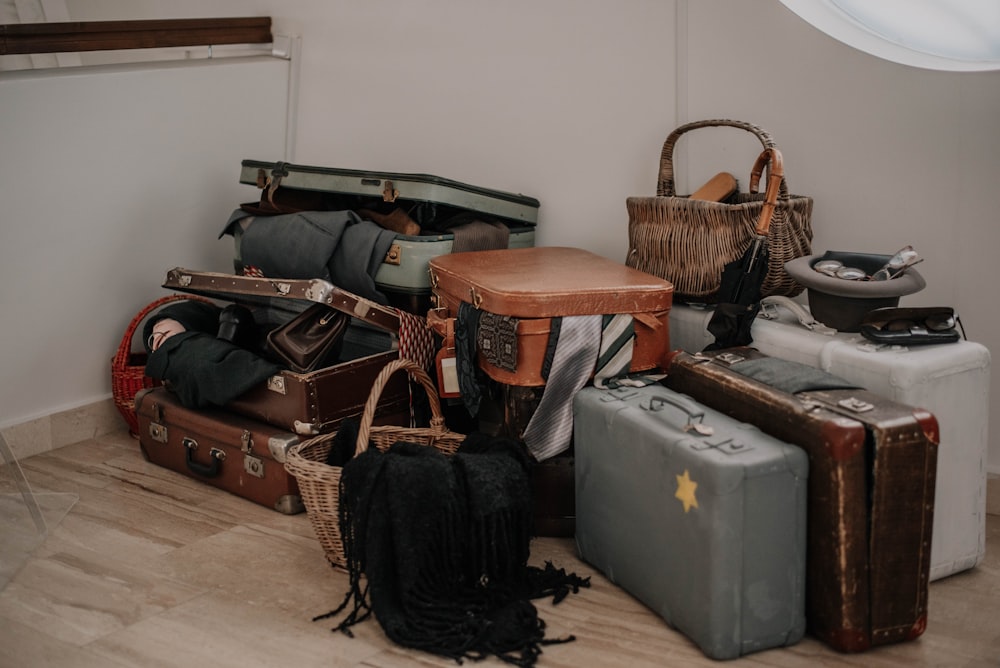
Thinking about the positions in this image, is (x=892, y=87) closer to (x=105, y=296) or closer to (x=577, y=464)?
(x=577, y=464)

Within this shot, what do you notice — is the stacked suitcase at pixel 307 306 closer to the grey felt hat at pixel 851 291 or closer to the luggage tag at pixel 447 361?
the luggage tag at pixel 447 361

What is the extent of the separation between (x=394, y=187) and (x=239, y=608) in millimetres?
1219

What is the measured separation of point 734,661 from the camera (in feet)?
5.91

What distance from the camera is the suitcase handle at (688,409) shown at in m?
1.84

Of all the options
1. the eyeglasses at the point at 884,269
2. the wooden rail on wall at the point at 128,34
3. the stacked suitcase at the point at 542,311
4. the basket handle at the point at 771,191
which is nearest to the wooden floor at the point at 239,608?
the stacked suitcase at the point at 542,311

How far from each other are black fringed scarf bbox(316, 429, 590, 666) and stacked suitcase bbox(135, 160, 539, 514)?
1.69 ft

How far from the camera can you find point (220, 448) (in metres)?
2.62

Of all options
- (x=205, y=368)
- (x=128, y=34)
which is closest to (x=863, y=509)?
(x=205, y=368)

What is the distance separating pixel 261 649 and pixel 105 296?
1.57 meters

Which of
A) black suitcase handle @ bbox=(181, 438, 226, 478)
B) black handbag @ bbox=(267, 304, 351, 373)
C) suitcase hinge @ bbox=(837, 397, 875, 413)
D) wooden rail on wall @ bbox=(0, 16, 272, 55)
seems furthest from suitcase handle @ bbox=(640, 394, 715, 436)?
wooden rail on wall @ bbox=(0, 16, 272, 55)

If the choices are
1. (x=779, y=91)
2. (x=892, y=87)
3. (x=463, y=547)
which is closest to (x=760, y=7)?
(x=779, y=91)

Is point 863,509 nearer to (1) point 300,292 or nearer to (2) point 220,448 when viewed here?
(1) point 300,292

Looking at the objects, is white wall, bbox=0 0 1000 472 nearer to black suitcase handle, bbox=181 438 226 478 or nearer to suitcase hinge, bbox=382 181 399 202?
suitcase hinge, bbox=382 181 399 202

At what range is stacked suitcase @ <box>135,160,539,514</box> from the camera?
251 cm
